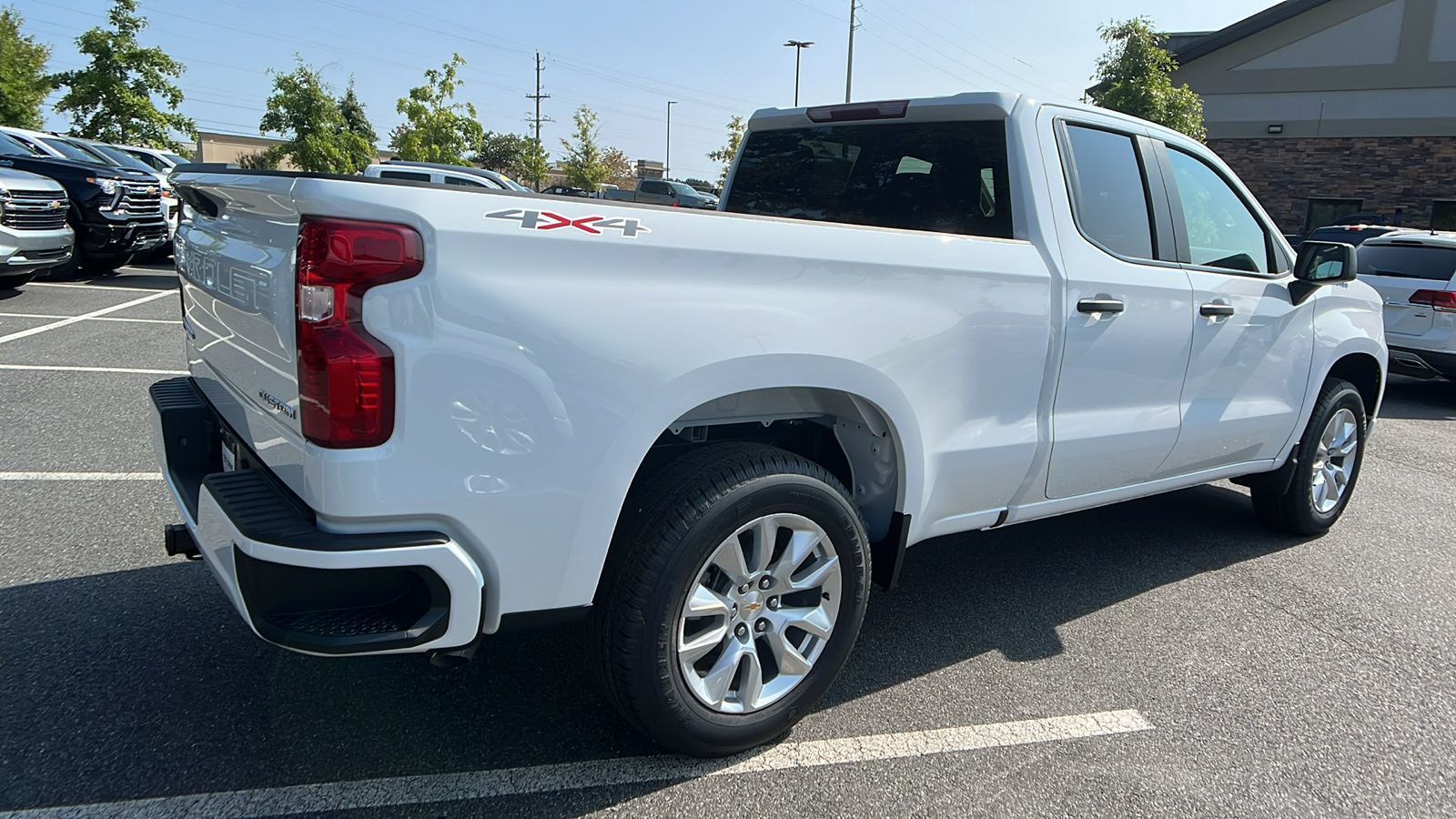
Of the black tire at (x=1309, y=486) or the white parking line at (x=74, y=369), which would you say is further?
the white parking line at (x=74, y=369)

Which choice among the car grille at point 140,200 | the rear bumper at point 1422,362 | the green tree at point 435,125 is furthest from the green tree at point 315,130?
the rear bumper at point 1422,362

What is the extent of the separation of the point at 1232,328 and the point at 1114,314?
917 millimetres

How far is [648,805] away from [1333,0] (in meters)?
31.2

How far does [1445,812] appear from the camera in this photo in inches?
104

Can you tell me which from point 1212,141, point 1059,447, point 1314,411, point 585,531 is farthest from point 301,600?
point 1212,141

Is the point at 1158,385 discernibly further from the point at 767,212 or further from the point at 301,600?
the point at 301,600

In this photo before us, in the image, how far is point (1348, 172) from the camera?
25.9 meters

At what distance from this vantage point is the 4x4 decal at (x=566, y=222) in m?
2.11

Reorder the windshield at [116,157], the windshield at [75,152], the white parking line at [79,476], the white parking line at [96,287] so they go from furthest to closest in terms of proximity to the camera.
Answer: the windshield at [116,157] < the windshield at [75,152] < the white parking line at [96,287] < the white parking line at [79,476]

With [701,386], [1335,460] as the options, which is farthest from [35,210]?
[1335,460]

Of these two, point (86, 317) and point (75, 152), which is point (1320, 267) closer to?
point (86, 317)

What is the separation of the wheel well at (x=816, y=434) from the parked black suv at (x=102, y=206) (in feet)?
40.0

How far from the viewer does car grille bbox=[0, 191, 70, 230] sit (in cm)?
1017

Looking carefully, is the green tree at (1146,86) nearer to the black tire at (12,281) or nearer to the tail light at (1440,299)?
the tail light at (1440,299)
